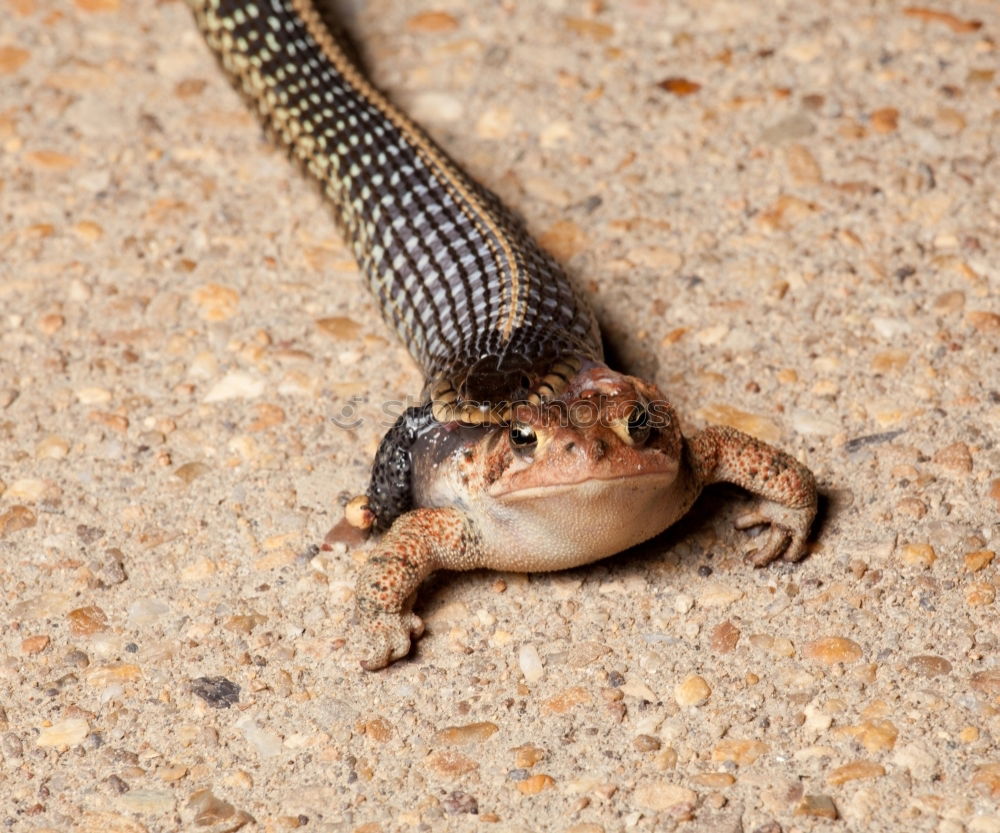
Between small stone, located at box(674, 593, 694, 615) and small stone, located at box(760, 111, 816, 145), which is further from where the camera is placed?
small stone, located at box(760, 111, 816, 145)

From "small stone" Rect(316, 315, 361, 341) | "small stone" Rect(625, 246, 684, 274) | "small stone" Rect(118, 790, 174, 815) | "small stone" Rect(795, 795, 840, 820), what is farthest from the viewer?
"small stone" Rect(625, 246, 684, 274)

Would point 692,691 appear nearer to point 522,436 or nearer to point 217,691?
point 522,436

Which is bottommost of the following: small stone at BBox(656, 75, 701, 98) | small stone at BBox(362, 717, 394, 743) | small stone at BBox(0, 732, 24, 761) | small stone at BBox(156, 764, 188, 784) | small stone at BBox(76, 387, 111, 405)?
small stone at BBox(0, 732, 24, 761)

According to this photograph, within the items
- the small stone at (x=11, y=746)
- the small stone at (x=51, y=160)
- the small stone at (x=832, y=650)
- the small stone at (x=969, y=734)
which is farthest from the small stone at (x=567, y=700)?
the small stone at (x=51, y=160)

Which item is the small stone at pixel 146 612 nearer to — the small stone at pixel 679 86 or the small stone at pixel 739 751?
the small stone at pixel 739 751

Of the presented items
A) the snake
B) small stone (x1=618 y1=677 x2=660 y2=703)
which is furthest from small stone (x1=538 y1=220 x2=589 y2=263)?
small stone (x1=618 y1=677 x2=660 y2=703)

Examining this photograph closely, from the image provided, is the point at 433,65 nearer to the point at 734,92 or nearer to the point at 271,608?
the point at 734,92

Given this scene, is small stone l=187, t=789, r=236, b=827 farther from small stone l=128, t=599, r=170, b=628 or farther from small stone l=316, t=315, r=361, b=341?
small stone l=316, t=315, r=361, b=341

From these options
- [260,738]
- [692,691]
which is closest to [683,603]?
[692,691]
